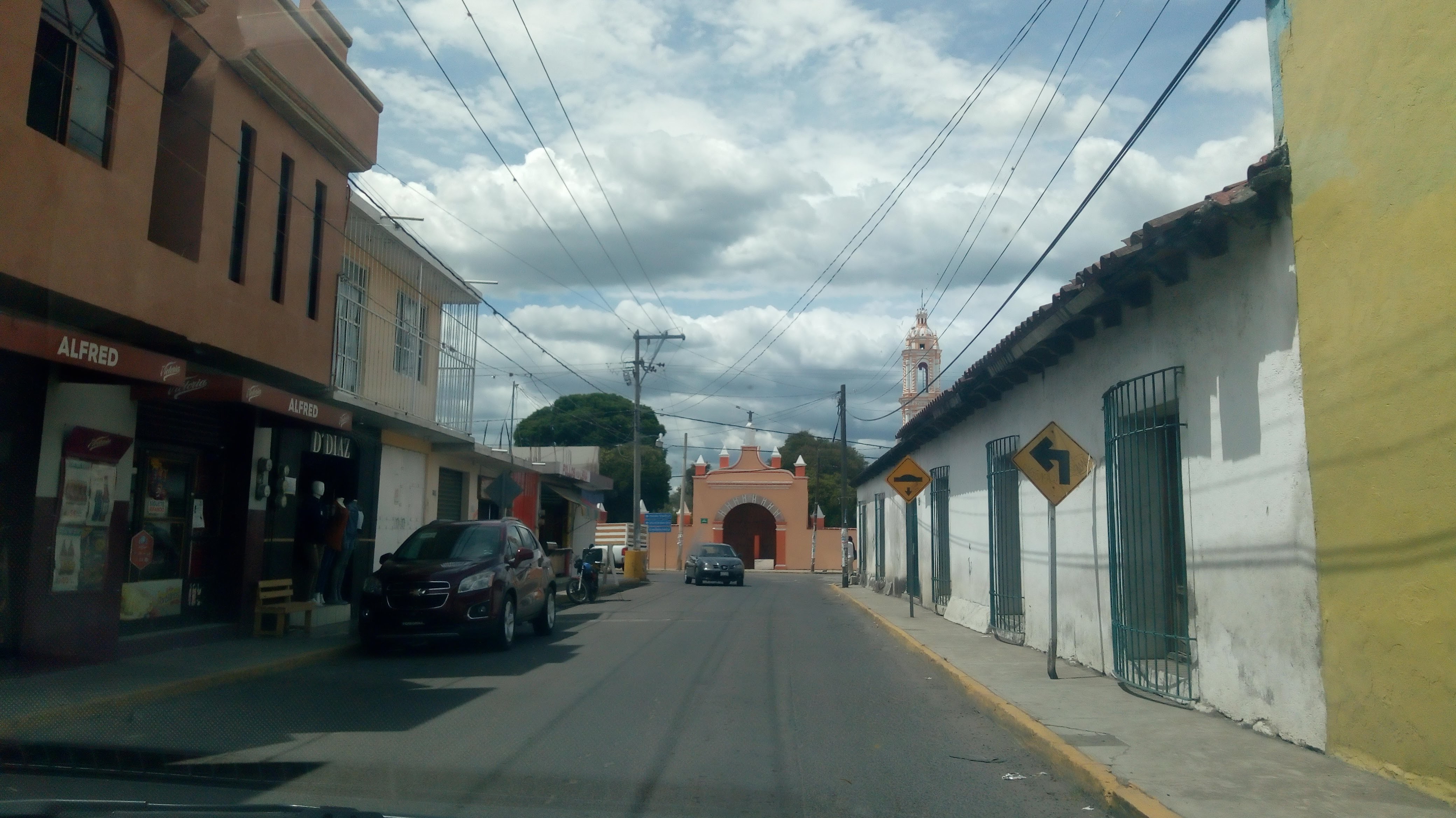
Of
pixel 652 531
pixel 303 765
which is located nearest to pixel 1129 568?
pixel 303 765

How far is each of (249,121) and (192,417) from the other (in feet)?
12.2

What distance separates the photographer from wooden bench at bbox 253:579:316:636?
1367cm

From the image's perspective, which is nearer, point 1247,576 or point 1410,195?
point 1410,195

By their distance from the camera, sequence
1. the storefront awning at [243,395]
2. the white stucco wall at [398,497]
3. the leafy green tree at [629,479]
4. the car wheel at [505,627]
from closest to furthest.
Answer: the storefront awning at [243,395] < the car wheel at [505,627] < the white stucco wall at [398,497] < the leafy green tree at [629,479]

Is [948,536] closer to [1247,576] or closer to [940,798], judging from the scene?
[1247,576]

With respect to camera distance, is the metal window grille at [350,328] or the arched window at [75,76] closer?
the arched window at [75,76]

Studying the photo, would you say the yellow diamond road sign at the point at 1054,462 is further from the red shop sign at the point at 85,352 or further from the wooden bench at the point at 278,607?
the wooden bench at the point at 278,607

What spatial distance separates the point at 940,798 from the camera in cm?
618

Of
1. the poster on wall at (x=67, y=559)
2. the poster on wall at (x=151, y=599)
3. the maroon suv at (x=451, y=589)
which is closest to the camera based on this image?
the poster on wall at (x=67, y=559)

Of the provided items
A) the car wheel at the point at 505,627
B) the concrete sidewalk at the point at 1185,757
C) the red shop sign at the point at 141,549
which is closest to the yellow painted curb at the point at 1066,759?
the concrete sidewalk at the point at 1185,757

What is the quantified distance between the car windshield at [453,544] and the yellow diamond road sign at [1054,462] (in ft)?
23.3

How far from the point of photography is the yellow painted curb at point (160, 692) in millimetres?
7551

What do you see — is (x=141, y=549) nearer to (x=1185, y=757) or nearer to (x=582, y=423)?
(x=1185, y=757)

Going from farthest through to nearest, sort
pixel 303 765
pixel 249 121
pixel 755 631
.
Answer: pixel 755 631, pixel 249 121, pixel 303 765
